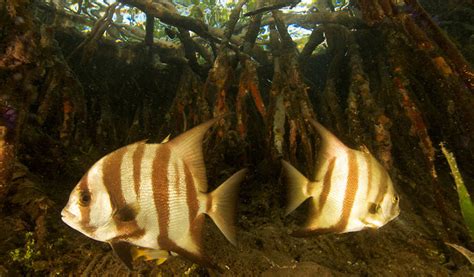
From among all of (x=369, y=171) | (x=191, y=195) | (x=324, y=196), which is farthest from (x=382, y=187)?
(x=191, y=195)

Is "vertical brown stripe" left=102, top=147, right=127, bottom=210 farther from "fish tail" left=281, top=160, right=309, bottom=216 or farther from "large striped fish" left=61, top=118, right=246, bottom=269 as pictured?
"fish tail" left=281, top=160, right=309, bottom=216

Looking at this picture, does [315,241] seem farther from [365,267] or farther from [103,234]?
[103,234]

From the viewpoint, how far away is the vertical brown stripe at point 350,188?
187 centimetres

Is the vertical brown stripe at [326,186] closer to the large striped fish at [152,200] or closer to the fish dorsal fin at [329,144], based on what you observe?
the fish dorsal fin at [329,144]

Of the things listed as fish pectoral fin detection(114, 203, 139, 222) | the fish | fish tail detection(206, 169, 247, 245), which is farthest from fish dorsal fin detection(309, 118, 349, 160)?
fish pectoral fin detection(114, 203, 139, 222)

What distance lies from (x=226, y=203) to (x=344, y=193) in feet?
2.51

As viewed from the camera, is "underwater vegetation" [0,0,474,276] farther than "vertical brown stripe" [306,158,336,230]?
No

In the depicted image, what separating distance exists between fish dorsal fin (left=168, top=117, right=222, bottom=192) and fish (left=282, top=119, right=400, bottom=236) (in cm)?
64

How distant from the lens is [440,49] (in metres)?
2.81

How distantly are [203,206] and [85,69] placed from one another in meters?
4.11

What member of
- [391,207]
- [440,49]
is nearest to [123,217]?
[391,207]

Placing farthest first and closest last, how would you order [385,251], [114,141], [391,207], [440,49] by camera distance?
[114,141] < [440,49] < [385,251] < [391,207]

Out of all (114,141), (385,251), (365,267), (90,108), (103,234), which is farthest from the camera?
(90,108)

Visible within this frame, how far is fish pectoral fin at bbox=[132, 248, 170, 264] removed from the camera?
6.44 feet
